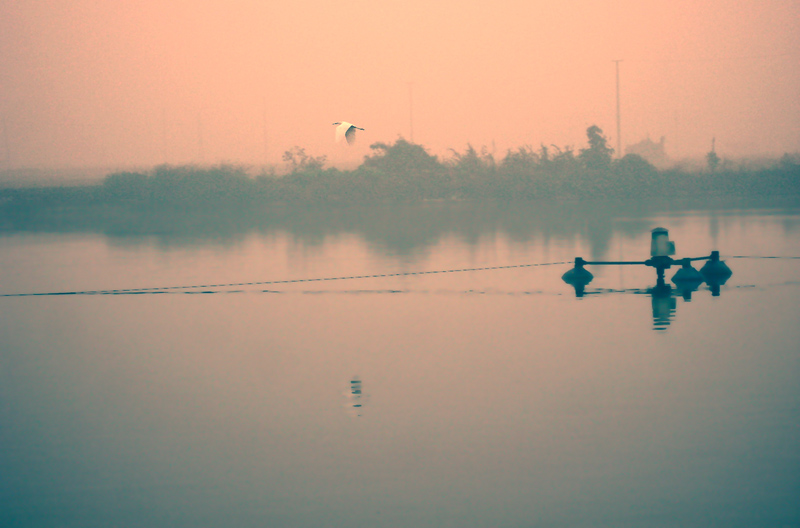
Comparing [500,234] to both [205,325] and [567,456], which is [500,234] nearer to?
[205,325]

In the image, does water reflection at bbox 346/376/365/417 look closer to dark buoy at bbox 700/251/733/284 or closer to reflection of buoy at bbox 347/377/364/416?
reflection of buoy at bbox 347/377/364/416

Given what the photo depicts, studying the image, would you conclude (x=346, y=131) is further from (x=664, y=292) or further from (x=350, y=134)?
(x=664, y=292)

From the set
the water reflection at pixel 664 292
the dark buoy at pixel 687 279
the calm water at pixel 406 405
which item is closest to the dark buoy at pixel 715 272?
the water reflection at pixel 664 292

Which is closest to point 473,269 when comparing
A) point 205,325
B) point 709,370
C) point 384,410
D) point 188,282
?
point 188,282

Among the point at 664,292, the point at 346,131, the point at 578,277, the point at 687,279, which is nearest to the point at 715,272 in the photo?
the point at 687,279

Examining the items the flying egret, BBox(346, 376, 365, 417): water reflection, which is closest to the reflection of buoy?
BBox(346, 376, 365, 417): water reflection

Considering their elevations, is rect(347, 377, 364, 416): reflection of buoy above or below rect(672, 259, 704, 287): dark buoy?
below

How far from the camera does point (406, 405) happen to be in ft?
24.5

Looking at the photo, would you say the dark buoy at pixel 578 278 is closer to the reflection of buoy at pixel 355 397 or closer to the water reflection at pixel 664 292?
the water reflection at pixel 664 292

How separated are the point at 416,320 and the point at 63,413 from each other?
17.6 ft

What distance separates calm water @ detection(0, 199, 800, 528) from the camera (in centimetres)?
526

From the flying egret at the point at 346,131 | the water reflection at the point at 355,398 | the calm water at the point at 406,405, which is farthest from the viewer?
the flying egret at the point at 346,131

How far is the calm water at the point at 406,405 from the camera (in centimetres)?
526

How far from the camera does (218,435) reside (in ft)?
22.0
